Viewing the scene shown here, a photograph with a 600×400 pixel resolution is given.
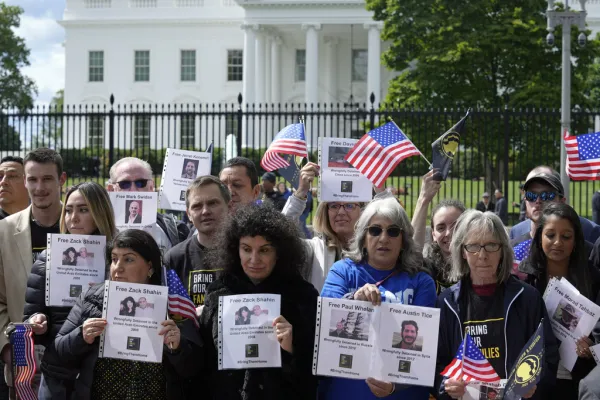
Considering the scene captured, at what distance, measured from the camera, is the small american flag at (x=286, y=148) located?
7793 millimetres

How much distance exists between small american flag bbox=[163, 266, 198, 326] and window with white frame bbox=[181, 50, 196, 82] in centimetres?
4920

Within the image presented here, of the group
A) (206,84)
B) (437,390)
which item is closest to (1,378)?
(437,390)

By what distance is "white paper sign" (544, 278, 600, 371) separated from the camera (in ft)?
15.5

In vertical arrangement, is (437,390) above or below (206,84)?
below

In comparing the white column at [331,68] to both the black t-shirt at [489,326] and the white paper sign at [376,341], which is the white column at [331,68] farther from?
the white paper sign at [376,341]

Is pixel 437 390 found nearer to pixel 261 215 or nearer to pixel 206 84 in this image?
pixel 261 215

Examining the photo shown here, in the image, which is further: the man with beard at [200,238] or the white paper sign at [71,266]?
the man with beard at [200,238]

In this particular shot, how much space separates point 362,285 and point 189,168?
11.1ft

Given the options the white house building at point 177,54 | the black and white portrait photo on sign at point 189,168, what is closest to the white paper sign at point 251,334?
the black and white portrait photo on sign at point 189,168

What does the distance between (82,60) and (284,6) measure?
1401 centimetres

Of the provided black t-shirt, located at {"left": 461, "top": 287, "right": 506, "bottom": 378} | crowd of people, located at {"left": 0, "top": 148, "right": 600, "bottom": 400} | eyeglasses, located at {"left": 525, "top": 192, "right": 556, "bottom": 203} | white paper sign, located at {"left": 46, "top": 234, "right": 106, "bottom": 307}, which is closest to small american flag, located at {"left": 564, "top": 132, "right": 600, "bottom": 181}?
eyeglasses, located at {"left": 525, "top": 192, "right": 556, "bottom": 203}

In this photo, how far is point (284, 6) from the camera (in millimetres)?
47219

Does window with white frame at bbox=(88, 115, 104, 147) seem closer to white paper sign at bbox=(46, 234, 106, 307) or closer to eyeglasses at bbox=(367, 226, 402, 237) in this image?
white paper sign at bbox=(46, 234, 106, 307)

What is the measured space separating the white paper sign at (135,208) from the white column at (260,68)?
1651 inches
